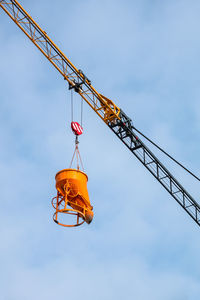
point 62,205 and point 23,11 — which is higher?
point 23,11

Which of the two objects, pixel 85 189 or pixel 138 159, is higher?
pixel 138 159

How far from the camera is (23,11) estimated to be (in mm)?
52500

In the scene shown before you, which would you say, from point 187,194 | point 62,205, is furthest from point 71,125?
point 187,194

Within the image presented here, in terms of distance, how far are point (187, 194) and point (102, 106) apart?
10822 mm

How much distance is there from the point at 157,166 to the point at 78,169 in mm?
11563

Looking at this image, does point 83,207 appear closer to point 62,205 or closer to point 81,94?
point 62,205

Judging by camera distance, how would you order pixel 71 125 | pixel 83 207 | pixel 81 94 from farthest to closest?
pixel 81 94, pixel 71 125, pixel 83 207

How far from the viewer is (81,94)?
53562mm

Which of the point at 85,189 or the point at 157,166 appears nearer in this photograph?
the point at 85,189

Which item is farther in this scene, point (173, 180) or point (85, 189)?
point (173, 180)

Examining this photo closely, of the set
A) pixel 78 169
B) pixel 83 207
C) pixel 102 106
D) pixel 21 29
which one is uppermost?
pixel 21 29

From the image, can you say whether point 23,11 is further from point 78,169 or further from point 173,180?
point 173,180

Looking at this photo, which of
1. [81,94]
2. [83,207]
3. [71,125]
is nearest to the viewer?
[83,207]

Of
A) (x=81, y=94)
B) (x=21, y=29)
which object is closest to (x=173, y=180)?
(x=81, y=94)
